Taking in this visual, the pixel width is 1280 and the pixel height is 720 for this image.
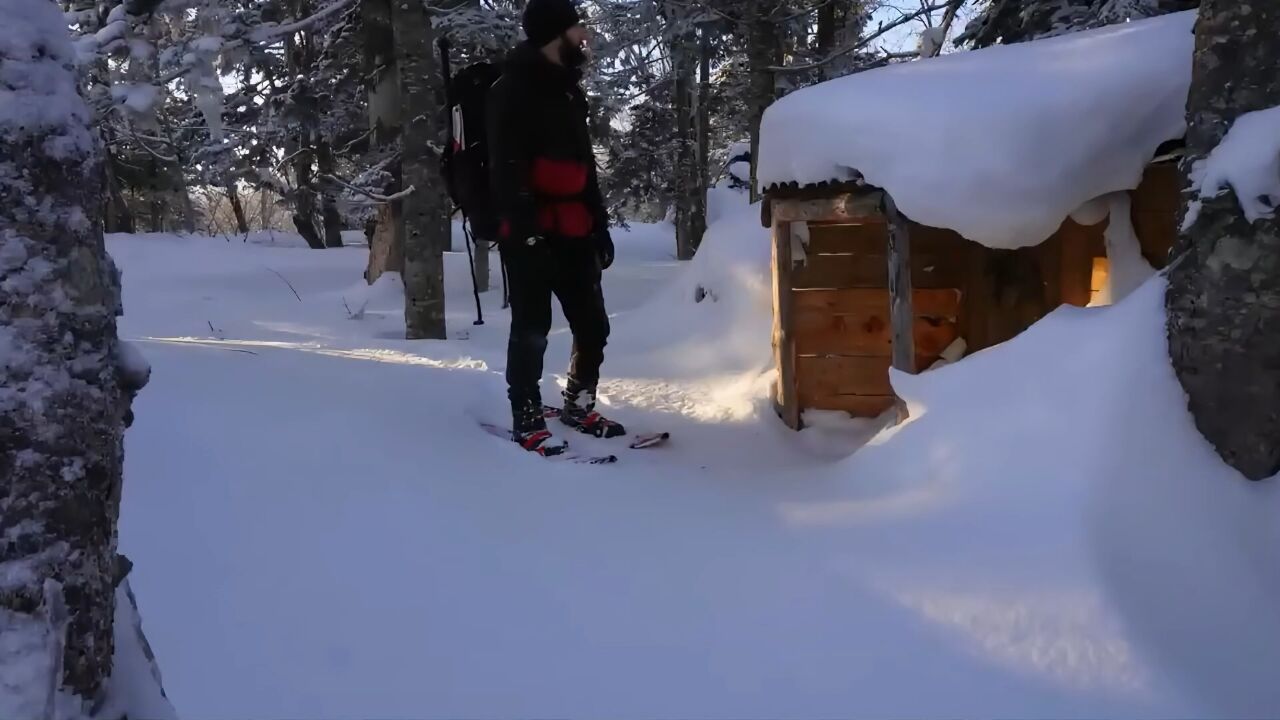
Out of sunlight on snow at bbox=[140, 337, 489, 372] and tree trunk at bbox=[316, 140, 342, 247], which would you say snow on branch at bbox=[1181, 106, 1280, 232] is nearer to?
sunlight on snow at bbox=[140, 337, 489, 372]

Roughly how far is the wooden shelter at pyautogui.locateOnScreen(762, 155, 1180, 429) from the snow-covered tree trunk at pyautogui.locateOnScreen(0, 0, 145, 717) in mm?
3785

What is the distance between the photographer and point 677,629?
216 cm

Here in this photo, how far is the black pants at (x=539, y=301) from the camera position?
3.86 m

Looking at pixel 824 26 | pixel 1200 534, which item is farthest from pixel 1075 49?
pixel 824 26

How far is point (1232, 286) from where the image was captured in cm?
226

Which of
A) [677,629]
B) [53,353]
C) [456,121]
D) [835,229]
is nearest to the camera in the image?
[53,353]

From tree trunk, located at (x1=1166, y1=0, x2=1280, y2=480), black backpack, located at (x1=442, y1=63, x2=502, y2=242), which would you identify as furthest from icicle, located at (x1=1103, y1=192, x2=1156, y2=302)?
black backpack, located at (x1=442, y1=63, x2=502, y2=242)

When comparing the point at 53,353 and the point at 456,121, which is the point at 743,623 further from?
the point at 456,121

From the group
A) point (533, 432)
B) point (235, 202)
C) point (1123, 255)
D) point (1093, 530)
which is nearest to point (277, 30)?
point (533, 432)

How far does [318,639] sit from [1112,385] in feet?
7.23

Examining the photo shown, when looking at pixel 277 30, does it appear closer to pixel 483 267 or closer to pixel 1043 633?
pixel 483 267

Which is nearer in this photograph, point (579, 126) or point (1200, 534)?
point (1200, 534)

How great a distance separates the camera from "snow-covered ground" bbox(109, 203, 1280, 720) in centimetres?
188

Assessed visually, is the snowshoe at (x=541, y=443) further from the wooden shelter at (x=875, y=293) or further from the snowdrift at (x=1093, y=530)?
the wooden shelter at (x=875, y=293)
